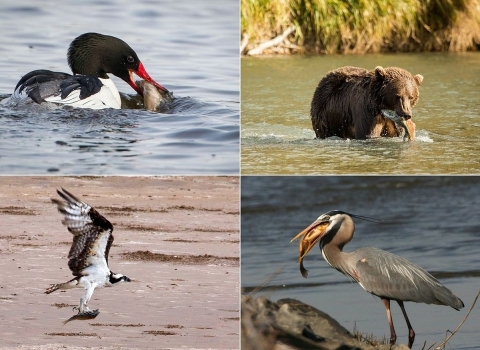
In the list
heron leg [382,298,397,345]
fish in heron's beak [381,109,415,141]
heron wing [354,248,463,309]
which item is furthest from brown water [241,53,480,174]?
heron leg [382,298,397,345]

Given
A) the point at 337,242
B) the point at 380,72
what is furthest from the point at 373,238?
the point at 337,242

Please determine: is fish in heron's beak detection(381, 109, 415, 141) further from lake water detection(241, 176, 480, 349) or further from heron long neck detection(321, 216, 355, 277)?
heron long neck detection(321, 216, 355, 277)

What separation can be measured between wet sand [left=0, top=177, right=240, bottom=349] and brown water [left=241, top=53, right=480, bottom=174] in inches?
22.8

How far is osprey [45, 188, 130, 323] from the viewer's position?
16.8 ft

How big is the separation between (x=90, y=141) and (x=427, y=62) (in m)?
6.87

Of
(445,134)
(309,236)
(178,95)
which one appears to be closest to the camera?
(309,236)

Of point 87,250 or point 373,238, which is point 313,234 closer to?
point 87,250

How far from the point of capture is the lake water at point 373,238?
5.64 m

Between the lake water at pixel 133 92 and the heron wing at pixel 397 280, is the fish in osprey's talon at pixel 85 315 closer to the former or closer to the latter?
the lake water at pixel 133 92

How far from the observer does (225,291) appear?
20.1 ft

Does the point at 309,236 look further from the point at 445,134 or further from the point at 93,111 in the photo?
the point at 445,134

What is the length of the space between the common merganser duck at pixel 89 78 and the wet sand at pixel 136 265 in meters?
0.84

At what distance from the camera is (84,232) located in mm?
5285

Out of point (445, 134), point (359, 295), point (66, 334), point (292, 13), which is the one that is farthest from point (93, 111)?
point (292, 13)
